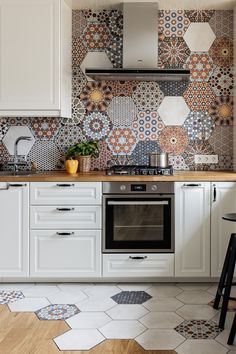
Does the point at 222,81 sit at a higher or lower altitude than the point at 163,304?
higher

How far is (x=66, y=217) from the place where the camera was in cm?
352

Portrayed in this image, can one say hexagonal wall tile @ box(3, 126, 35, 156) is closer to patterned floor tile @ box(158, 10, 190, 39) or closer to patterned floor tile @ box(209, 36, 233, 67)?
patterned floor tile @ box(158, 10, 190, 39)

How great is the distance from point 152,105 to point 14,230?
5.56 feet

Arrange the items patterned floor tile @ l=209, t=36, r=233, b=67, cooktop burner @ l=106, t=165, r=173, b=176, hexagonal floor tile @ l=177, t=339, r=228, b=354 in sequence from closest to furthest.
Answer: hexagonal floor tile @ l=177, t=339, r=228, b=354, cooktop burner @ l=106, t=165, r=173, b=176, patterned floor tile @ l=209, t=36, r=233, b=67

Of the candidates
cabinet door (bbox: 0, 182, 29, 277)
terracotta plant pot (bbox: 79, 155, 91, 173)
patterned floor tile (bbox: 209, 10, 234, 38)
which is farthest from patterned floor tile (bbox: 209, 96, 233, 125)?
cabinet door (bbox: 0, 182, 29, 277)

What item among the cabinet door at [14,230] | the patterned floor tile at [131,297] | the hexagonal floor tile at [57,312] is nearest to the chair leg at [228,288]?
the patterned floor tile at [131,297]

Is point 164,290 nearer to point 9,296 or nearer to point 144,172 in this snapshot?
point 144,172

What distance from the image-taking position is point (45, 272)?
354 cm

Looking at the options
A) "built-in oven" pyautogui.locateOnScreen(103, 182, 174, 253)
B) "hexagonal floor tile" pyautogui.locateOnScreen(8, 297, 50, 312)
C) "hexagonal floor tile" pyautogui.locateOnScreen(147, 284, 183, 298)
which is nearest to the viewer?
"hexagonal floor tile" pyautogui.locateOnScreen(8, 297, 50, 312)

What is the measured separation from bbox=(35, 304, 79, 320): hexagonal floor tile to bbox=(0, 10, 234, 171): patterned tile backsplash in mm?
1483

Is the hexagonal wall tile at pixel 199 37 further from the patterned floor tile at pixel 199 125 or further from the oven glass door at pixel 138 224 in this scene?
the oven glass door at pixel 138 224

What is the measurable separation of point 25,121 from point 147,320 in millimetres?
2187

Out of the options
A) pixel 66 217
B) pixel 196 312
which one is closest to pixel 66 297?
pixel 66 217

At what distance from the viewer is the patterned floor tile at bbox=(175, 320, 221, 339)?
267 centimetres
